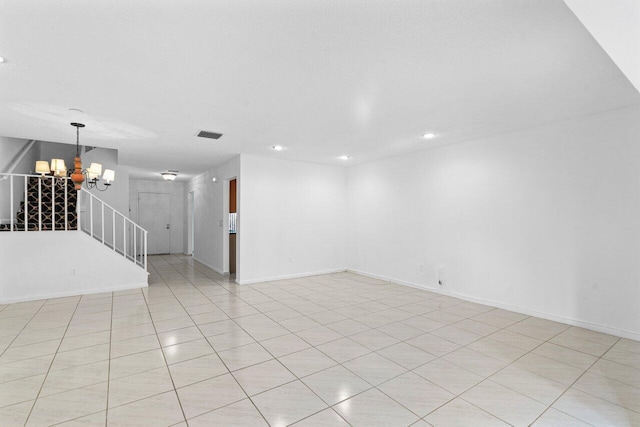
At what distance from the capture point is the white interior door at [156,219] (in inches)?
392

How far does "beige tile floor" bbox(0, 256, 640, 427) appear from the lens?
2.07m

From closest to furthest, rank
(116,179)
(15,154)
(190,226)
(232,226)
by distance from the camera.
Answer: (15,154) → (116,179) → (232,226) → (190,226)

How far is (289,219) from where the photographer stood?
650 cm

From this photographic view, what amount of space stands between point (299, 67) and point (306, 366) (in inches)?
104

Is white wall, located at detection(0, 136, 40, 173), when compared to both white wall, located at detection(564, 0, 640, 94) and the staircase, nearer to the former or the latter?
the staircase

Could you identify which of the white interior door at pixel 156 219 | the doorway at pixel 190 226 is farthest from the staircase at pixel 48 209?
the doorway at pixel 190 226

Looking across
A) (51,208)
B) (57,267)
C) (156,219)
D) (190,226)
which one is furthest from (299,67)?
(156,219)

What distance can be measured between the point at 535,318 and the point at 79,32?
18.4 feet

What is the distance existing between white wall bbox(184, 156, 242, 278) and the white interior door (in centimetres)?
164

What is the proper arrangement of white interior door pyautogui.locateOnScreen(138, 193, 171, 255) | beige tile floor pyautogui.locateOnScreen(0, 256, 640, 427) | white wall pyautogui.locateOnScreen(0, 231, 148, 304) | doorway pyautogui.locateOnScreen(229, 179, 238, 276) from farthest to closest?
white interior door pyautogui.locateOnScreen(138, 193, 171, 255), doorway pyautogui.locateOnScreen(229, 179, 238, 276), white wall pyautogui.locateOnScreen(0, 231, 148, 304), beige tile floor pyautogui.locateOnScreen(0, 256, 640, 427)

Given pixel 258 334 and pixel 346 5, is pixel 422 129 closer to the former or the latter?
pixel 346 5

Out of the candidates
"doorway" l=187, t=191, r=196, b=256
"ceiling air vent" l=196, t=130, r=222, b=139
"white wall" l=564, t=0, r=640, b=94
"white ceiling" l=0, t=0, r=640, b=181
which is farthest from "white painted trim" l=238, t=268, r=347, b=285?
"white wall" l=564, t=0, r=640, b=94

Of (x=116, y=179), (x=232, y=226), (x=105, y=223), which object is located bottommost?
(x=232, y=226)

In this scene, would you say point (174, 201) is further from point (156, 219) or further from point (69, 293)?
point (69, 293)
